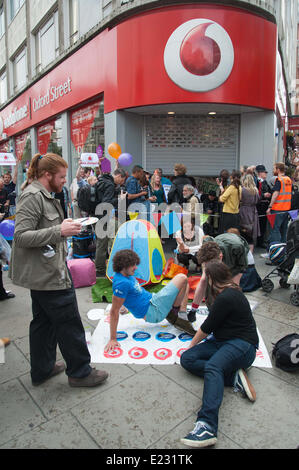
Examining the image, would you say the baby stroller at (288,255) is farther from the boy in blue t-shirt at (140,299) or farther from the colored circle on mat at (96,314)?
the colored circle on mat at (96,314)

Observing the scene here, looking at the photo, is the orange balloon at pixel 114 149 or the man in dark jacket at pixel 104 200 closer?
the man in dark jacket at pixel 104 200

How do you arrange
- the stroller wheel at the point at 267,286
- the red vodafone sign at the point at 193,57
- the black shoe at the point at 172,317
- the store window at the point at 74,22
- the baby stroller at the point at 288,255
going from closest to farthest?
the black shoe at the point at 172,317 → the baby stroller at the point at 288,255 → the stroller wheel at the point at 267,286 → the red vodafone sign at the point at 193,57 → the store window at the point at 74,22

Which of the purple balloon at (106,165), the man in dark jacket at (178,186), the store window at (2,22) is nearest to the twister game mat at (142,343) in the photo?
the man in dark jacket at (178,186)

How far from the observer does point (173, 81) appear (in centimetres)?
844

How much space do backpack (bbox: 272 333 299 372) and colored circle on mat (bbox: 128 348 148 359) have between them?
4.19 feet

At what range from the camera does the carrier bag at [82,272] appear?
5.38 m

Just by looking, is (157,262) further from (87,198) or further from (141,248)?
(87,198)

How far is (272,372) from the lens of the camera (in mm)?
3057

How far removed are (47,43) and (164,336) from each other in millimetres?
16067

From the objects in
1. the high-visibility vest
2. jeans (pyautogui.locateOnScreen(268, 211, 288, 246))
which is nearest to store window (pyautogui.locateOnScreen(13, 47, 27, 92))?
the high-visibility vest

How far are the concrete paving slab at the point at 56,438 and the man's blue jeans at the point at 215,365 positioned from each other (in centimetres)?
81

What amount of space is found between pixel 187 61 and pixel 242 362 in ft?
25.4

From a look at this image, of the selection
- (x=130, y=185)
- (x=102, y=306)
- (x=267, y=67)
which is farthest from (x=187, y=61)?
(x=102, y=306)
